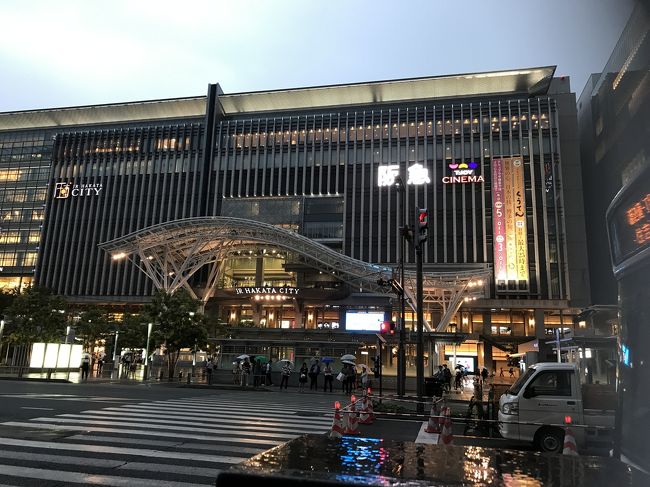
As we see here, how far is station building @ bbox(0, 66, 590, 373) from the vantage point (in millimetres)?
54531

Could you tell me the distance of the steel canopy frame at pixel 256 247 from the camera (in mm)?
39562

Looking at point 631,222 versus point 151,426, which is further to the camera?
point 151,426

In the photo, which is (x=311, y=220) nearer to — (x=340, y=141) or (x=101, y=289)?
(x=340, y=141)

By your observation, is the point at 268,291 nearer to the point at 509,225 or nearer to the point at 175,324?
the point at 175,324

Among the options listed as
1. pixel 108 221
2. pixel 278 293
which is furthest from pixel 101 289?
pixel 278 293

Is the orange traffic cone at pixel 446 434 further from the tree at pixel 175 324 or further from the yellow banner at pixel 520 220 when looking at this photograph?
the yellow banner at pixel 520 220

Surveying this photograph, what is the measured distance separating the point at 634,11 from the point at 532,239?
58.0m

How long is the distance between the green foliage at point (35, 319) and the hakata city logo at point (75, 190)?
27793 millimetres

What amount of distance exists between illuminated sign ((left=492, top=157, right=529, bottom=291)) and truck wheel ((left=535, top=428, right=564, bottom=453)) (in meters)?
44.9

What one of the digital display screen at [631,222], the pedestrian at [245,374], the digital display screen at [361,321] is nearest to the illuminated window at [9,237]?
the digital display screen at [361,321]

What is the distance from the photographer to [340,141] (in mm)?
64125

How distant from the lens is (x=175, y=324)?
112 ft

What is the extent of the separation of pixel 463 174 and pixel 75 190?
53402 millimetres

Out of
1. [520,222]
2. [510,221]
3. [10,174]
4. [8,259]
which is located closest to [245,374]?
[510,221]
